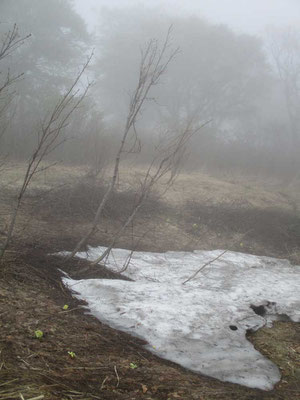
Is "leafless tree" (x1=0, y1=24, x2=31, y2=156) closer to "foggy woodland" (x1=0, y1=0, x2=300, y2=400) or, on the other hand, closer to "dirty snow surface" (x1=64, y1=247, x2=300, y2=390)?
"foggy woodland" (x1=0, y1=0, x2=300, y2=400)

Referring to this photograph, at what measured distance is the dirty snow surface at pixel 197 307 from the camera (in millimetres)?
2930

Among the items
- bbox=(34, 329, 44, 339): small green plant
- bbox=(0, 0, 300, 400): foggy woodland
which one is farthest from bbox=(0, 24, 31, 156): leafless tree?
bbox=(34, 329, 44, 339): small green plant

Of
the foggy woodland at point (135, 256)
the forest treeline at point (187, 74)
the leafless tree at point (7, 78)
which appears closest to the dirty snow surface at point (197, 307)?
the foggy woodland at point (135, 256)

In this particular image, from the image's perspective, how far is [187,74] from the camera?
24578mm

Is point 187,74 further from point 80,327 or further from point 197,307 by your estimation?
point 80,327

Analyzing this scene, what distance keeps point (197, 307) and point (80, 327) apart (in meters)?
1.48

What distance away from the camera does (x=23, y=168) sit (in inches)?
384

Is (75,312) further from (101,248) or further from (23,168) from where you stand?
(23,168)

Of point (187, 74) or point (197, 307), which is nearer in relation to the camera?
point (197, 307)

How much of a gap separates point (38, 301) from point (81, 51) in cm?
2069

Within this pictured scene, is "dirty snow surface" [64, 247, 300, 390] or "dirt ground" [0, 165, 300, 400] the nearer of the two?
"dirt ground" [0, 165, 300, 400]

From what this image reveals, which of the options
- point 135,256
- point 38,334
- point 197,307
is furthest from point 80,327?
point 135,256

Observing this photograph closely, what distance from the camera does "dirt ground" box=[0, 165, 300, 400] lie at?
215 centimetres

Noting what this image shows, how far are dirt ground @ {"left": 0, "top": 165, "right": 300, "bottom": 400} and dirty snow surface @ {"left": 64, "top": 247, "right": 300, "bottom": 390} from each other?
163 millimetres
